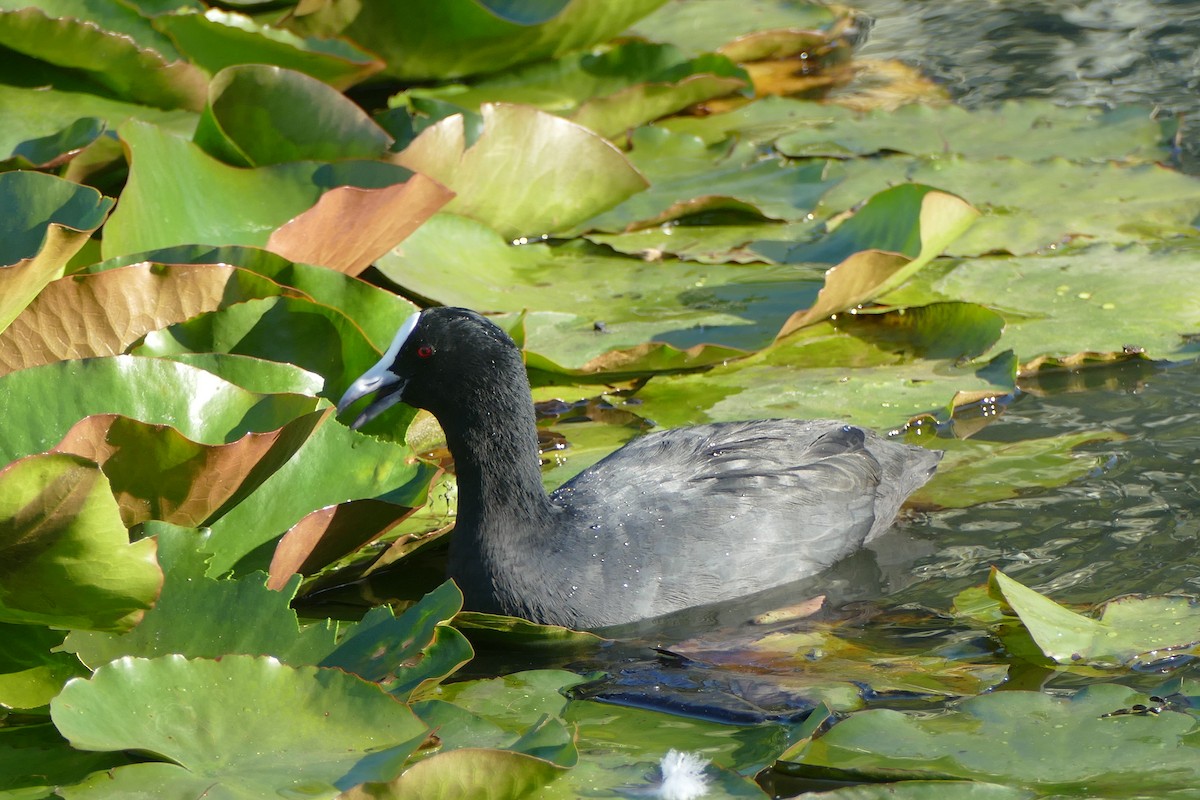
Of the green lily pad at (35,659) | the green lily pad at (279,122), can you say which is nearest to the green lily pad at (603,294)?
the green lily pad at (279,122)

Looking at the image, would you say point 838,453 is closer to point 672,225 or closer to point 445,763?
point 672,225

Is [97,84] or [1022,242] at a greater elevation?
[97,84]

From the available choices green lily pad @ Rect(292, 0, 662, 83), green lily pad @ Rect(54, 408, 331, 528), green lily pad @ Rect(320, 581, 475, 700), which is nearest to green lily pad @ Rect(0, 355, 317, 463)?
green lily pad @ Rect(54, 408, 331, 528)

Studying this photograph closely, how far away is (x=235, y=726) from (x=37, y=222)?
119 centimetres

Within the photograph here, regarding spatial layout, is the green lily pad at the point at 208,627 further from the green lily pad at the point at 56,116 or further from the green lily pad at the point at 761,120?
the green lily pad at the point at 761,120

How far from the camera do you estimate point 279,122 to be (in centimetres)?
414

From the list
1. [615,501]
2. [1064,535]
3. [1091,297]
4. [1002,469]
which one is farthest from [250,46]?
[1064,535]

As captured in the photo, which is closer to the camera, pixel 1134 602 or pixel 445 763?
pixel 445 763

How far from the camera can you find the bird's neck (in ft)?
11.3

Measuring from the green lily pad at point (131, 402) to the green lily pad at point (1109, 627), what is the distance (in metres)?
1.43

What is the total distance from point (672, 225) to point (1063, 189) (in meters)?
1.36

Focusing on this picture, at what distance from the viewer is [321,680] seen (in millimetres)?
2334

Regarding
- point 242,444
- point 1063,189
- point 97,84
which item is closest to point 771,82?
point 1063,189

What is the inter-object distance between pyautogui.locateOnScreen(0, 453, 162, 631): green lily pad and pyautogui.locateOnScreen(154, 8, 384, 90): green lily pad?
99.9 inches
